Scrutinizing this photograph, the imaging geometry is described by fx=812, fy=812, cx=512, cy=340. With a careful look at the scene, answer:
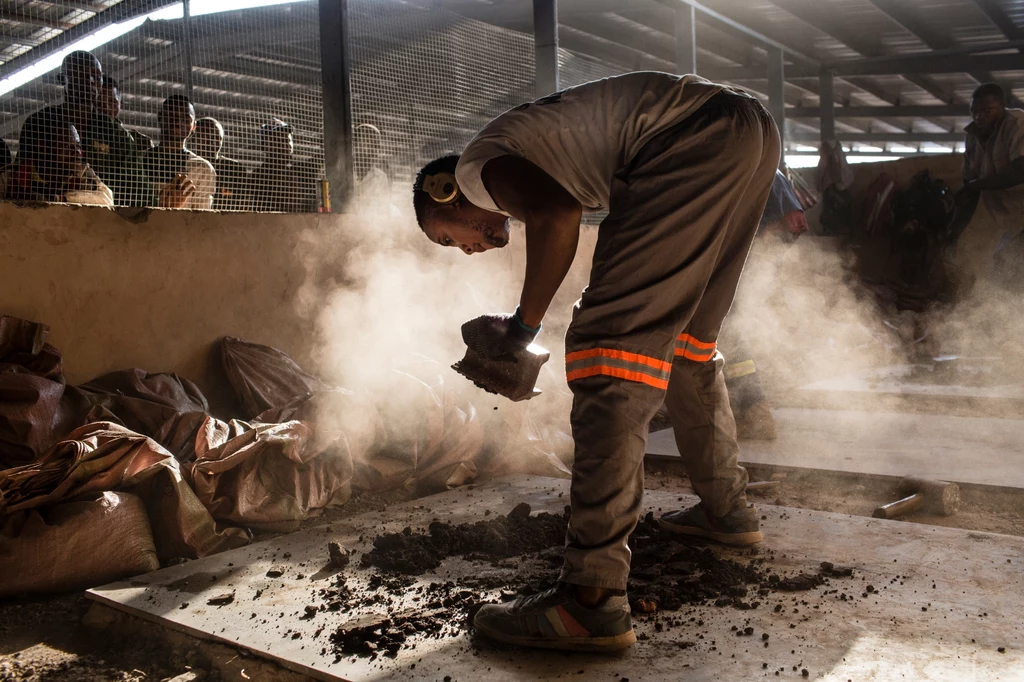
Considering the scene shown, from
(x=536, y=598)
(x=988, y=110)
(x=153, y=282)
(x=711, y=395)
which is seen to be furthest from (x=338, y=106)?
(x=988, y=110)

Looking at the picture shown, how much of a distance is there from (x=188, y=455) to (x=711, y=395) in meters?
1.93

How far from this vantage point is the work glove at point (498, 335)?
6.85 feet

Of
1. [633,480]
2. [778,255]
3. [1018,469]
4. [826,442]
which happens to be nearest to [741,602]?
[633,480]

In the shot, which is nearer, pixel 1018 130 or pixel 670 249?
pixel 670 249

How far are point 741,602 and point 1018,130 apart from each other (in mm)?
7409

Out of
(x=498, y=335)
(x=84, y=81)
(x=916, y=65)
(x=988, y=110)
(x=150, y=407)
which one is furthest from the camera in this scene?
(x=916, y=65)

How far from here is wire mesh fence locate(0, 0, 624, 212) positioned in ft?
12.4

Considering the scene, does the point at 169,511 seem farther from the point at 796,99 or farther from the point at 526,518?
the point at 796,99

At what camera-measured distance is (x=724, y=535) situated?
253cm

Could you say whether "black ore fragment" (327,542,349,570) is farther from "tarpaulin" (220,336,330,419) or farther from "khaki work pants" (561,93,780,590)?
"tarpaulin" (220,336,330,419)

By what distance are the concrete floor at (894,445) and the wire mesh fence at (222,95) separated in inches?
97.6

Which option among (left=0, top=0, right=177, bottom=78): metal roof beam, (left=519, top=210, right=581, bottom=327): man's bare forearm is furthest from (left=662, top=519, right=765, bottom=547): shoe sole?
(left=0, top=0, right=177, bottom=78): metal roof beam

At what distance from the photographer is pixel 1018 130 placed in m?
7.61

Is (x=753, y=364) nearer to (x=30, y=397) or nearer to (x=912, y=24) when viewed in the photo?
(x=30, y=397)
